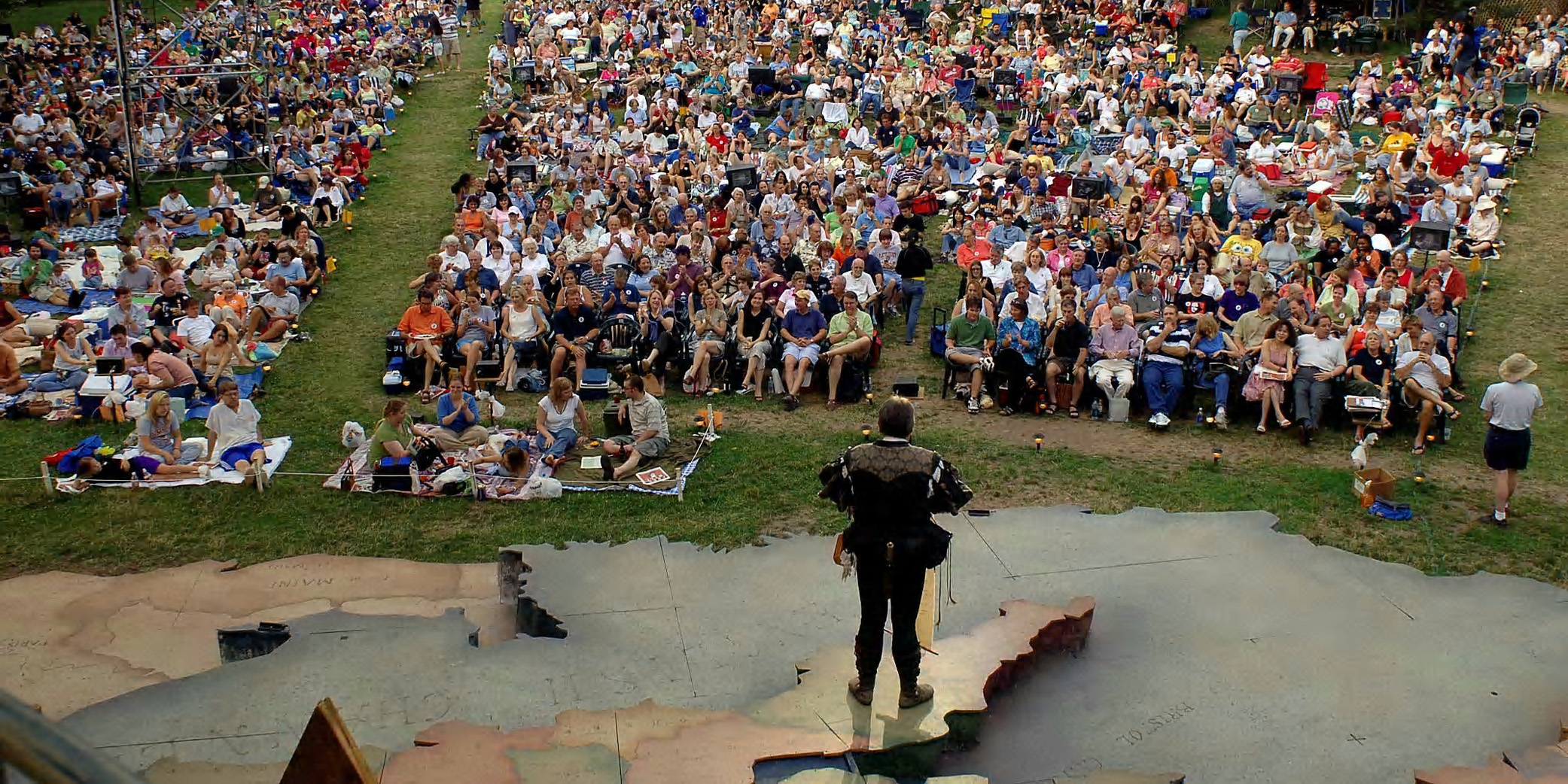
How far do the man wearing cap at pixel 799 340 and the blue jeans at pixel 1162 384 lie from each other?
284 cm

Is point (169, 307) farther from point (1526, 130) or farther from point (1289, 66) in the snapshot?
point (1526, 130)

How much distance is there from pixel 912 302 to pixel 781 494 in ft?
14.6

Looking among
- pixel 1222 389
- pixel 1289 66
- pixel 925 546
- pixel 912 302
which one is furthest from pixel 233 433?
pixel 1289 66

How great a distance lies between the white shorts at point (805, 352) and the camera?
40.3ft

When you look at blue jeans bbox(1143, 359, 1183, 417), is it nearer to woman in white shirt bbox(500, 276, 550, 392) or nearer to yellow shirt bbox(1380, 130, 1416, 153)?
woman in white shirt bbox(500, 276, 550, 392)

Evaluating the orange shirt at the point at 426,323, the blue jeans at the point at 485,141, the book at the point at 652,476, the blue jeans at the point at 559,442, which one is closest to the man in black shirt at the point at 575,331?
the orange shirt at the point at 426,323

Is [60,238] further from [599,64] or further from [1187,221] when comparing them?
→ [1187,221]

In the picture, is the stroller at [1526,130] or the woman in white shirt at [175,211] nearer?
the woman in white shirt at [175,211]

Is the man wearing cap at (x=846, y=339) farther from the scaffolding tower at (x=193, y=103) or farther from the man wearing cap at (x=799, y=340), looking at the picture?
the scaffolding tower at (x=193, y=103)

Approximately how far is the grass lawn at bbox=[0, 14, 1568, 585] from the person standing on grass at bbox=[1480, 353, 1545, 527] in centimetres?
33

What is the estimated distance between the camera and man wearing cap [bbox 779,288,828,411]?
12.3m

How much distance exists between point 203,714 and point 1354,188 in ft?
50.6

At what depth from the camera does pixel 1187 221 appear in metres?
16.0

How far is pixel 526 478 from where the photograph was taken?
33.8 ft
